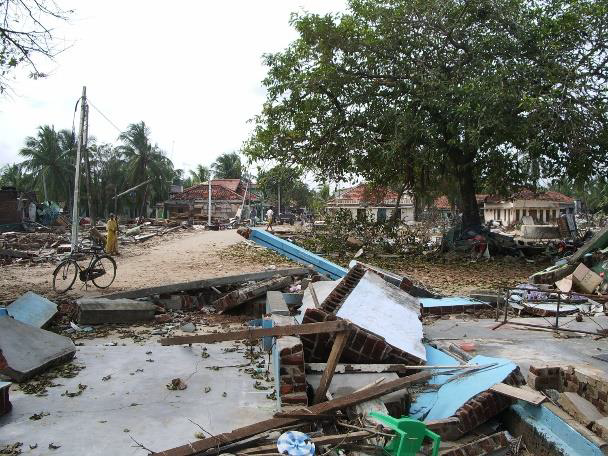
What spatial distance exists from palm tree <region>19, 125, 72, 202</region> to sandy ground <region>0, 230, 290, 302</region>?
38.0 m

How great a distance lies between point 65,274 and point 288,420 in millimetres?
9048

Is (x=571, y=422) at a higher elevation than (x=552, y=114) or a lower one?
lower

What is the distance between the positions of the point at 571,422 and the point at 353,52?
49.7 ft

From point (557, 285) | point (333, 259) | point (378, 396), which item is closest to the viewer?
point (378, 396)

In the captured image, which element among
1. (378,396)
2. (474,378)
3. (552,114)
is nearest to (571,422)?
(474,378)

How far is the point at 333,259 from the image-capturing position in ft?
54.4

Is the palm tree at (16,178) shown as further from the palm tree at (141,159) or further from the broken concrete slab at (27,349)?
the broken concrete slab at (27,349)

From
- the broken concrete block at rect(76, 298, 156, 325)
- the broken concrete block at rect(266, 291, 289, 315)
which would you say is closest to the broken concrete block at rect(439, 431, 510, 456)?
the broken concrete block at rect(266, 291, 289, 315)

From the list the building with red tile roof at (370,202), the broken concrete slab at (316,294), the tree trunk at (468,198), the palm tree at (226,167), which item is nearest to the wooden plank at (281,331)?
the broken concrete slab at (316,294)

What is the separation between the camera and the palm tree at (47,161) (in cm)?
5266

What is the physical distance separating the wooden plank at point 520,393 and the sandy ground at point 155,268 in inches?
336

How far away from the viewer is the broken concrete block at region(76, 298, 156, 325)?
23.9 feet

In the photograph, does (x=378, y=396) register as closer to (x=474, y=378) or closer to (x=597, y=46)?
(x=474, y=378)

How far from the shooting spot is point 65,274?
10.9m
